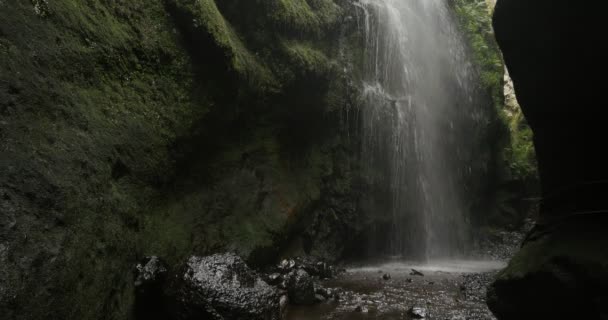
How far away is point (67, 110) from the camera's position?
3.86 meters

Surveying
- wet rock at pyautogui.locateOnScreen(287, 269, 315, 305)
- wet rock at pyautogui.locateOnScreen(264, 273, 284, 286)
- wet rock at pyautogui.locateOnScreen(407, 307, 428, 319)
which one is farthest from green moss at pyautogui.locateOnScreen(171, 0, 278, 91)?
wet rock at pyautogui.locateOnScreen(407, 307, 428, 319)

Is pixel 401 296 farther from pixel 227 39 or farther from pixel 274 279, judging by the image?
pixel 227 39

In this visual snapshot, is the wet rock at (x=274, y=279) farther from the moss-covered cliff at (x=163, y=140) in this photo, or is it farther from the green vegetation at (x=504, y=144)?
the green vegetation at (x=504, y=144)

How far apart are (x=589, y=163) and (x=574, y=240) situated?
888 mm

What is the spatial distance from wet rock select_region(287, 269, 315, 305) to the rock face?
2613 mm

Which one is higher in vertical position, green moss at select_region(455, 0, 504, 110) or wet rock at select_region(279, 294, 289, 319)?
green moss at select_region(455, 0, 504, 110)

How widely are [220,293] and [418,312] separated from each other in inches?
110

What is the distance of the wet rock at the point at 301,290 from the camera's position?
568 centimetres

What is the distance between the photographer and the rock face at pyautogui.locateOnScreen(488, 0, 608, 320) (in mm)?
3496

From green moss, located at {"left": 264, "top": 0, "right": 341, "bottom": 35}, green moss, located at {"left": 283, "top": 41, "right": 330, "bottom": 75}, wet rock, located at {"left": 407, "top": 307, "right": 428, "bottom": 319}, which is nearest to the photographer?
wet rock, located at {"left": 407, "top": 307, "right": 428, "bottom": 319}

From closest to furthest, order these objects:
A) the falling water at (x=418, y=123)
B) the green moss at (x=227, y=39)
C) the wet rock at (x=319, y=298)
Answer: the wet rock at (x=319, y=298) → the green moss at (x=227, y=39) → the falling water at (x=418, y=123)

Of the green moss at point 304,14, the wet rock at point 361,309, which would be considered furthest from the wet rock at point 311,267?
the green moss at point 304,14

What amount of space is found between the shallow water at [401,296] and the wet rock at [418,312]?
57mm

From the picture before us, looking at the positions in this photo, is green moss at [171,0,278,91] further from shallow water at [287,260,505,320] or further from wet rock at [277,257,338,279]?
shallow water at [287,260,505,320]
